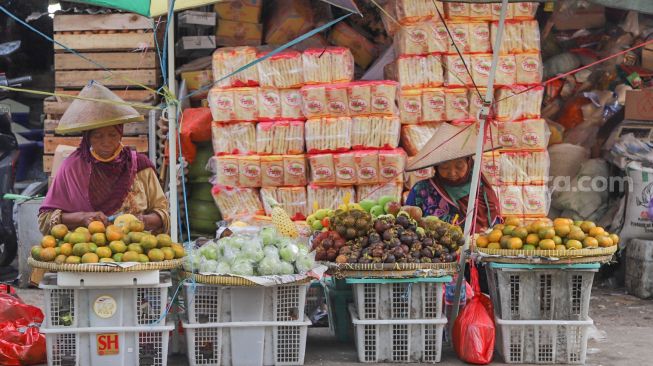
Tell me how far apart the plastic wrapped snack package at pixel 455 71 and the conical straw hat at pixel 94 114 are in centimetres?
365

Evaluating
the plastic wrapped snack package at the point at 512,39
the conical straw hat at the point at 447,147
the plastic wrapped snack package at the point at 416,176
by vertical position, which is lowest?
the plastic wrapped snack package at the point at 416,176

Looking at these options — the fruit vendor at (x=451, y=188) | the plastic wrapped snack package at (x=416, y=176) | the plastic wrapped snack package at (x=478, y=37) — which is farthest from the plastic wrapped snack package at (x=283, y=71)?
the fruit vendor at (x=451, y=188)

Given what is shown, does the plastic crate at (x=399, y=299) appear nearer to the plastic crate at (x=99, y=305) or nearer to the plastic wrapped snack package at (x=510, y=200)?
the plastic crate at (x=99, y=305)

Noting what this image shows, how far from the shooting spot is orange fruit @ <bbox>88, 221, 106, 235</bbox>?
236 inches

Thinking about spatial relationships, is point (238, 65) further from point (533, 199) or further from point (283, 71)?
point (533, 199)

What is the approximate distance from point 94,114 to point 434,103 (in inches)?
148

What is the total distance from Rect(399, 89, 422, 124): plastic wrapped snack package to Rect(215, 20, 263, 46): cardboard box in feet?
5.56

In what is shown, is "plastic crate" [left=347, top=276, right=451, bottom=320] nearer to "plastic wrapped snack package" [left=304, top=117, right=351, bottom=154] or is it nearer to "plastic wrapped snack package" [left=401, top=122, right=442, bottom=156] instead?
"plastic wrapped snack package" [left=304, top=117, right=351, bottom=154]

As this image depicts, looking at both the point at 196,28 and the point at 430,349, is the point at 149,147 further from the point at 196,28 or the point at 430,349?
the point at 430,349

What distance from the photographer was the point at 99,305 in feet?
19.4

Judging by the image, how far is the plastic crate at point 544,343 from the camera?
634 centimetres

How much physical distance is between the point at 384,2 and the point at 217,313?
4780mm

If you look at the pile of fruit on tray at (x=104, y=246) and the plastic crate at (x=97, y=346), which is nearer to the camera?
the pile of fruit on tray at (x=104, y=246)

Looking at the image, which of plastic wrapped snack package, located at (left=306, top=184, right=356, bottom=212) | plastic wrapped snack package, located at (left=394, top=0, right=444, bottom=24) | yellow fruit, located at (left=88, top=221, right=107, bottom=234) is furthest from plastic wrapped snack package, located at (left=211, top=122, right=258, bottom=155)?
yellow fruit, located at (left=88, top=221, right=107, bottom=234)
